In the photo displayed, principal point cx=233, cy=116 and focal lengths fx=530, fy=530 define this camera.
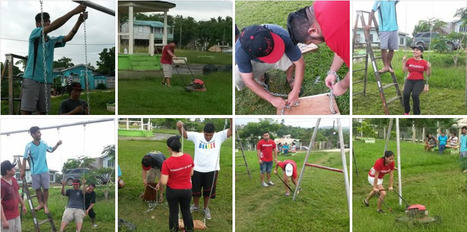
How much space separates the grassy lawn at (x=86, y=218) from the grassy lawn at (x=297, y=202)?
3.99 feet

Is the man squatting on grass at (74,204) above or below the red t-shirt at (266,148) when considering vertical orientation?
below

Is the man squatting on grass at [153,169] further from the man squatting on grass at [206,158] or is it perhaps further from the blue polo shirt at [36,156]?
the blue polo shirt at [36,156]

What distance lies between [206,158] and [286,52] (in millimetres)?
1264

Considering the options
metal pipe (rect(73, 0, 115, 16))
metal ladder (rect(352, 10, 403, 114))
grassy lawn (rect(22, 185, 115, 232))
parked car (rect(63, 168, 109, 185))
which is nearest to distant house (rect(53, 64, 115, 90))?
metal pipe (rect(73, 0, 115, 16))

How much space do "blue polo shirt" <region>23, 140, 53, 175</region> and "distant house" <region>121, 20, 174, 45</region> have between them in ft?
4.37

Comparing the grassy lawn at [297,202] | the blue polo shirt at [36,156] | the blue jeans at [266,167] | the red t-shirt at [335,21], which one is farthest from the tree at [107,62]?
the red t-shirt at [335,21]

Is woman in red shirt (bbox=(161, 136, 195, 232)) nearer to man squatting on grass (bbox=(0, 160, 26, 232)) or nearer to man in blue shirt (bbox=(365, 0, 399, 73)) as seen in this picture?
man squatting on grass (bbox=(0, 160, 26, 232))

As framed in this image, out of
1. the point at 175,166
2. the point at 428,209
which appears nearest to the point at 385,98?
the point at 428,209

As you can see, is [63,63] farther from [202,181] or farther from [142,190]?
[202,181]

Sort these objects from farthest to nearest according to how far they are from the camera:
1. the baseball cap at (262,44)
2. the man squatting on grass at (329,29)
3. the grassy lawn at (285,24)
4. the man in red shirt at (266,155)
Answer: the man in red shirt at (266,155), the grassy lawn at (285,24), the man squatting on grass at (329,29), the baseball cap at (262,44)

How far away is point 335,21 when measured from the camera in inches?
193

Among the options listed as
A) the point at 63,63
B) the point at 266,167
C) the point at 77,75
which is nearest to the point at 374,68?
the point at 266,167

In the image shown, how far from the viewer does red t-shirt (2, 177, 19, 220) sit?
509cm

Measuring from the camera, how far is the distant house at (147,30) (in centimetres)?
511
